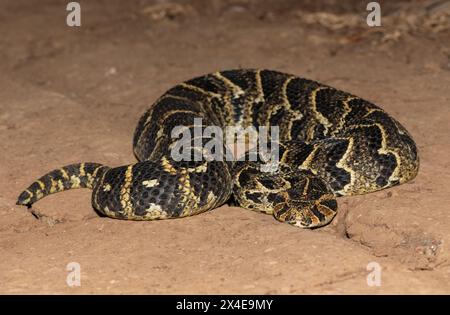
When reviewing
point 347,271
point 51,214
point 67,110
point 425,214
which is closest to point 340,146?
point 425,214

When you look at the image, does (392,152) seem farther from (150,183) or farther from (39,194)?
(39,194)

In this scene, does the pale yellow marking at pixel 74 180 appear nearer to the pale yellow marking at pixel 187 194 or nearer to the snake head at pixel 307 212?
the pale yellow marking at pixel 187 194

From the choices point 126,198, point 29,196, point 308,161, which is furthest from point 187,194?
point 29,196

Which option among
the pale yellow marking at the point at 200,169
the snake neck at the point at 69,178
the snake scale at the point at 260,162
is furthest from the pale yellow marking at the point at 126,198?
the snake neck at the point at 69,178

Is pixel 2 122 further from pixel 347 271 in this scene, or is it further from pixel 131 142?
pixel 347 271

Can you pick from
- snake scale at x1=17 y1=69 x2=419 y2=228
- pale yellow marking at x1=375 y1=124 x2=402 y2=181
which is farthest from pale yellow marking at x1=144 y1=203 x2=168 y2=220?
pale yellow marking at x1=375 y1=124 x2=402 y2=181

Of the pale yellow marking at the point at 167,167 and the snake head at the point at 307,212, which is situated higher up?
the pale yellow marking at the point at 167,167

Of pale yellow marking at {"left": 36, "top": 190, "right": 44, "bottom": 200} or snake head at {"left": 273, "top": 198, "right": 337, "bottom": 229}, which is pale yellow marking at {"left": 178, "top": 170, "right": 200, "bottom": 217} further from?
pale yellow marking at {"left": 36, "top": 190, "right": 44, "bottom": 200}
